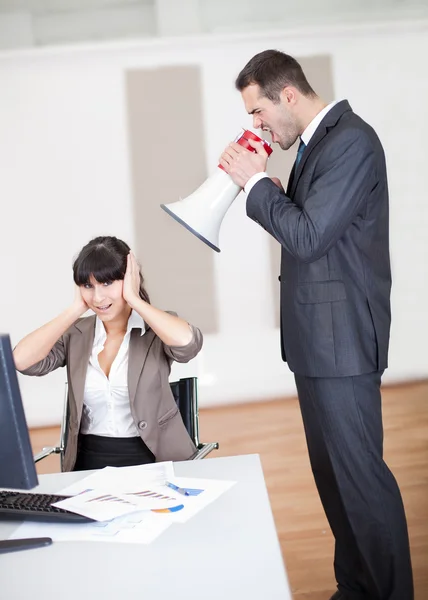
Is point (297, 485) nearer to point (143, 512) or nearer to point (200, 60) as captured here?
point (143, 512)

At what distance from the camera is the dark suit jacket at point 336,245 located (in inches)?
69.8

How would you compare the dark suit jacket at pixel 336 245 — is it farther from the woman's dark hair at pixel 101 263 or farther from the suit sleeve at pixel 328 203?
the woman's dark hair at pixel 101 263

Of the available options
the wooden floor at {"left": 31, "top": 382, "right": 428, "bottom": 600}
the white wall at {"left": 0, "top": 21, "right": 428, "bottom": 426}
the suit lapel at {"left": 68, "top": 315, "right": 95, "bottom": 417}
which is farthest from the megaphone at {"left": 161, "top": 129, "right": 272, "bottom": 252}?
the white wall at {"left": 0, "top": 21, "right": 428, "bottom": 426}

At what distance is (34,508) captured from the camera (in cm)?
138

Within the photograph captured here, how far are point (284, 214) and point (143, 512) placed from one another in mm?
814

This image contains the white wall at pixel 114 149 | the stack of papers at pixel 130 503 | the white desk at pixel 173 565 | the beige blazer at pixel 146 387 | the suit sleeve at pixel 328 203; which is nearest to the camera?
the white desk at pixel 173 565

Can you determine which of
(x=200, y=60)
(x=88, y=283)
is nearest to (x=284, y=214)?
(x=88, y=283)

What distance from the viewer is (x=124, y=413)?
2.10 m

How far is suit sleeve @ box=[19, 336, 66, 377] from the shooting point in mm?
2178

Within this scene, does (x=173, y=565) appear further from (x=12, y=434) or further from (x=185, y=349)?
(x=185, y=349)

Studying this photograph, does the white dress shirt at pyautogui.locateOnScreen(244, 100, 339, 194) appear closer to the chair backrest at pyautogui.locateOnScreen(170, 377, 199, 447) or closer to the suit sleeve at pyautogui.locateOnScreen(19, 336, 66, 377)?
the chair backrest at pyautogui.locateOnScreen(170, 377, 199, 447)

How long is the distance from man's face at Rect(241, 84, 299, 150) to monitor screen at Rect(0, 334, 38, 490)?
1135 millimetres

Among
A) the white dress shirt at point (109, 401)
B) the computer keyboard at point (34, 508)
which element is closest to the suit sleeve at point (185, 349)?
the white dress shirt at point (109, 401)

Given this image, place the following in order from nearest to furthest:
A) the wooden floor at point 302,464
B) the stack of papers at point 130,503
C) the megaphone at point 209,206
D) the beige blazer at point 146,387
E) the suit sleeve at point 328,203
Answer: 1. the stack of papers at point 130,503
2. the suit sleeve at point 328,203
3. the megaphone at point 209,206
4. the beige blazer at point 146,387
5. the wooden floor at point 302,464
